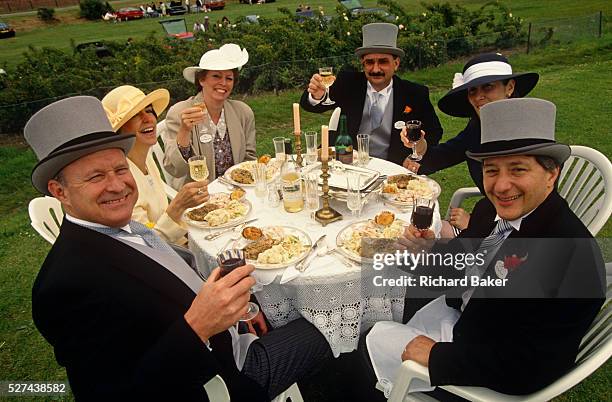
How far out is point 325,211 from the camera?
324cm

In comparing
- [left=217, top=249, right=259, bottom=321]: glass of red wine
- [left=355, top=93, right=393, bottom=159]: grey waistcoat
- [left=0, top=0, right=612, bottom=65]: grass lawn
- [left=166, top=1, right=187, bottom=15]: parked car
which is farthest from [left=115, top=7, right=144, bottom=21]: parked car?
[left=217, top=249, right=259, bottom=321]: glass of red wine

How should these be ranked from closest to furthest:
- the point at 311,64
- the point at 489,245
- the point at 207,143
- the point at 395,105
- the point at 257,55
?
the point at 489,245, the point at 207,143, the point at 395,105, the point at 311,64, the point at 257,55

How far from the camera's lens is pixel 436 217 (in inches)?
123

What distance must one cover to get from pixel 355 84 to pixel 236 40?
322 inches

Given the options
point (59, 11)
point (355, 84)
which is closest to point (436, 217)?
point (355, 84)

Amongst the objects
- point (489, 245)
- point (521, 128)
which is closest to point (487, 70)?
point (521, 128)

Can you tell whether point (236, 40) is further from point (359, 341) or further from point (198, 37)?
point (359, 341)

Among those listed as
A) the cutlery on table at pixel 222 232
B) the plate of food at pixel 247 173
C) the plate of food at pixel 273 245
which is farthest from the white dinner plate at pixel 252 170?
the plate of food at pixel 273 245

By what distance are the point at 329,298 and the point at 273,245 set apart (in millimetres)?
521

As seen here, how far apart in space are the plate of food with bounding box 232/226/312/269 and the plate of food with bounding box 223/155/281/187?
0.87m

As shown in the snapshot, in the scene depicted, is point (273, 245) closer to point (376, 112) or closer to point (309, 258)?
point (309, 258)

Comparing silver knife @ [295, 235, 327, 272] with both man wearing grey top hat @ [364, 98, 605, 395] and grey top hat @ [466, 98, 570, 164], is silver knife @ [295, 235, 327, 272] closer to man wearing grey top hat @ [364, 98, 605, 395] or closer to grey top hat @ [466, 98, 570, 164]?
man wearing grey top hat @ [364, 98, 605, 395]

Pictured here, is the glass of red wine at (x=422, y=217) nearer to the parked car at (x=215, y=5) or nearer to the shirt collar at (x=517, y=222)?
the shirt collar at (x=517, y=222)

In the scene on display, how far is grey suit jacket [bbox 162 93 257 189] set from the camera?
4.31m
